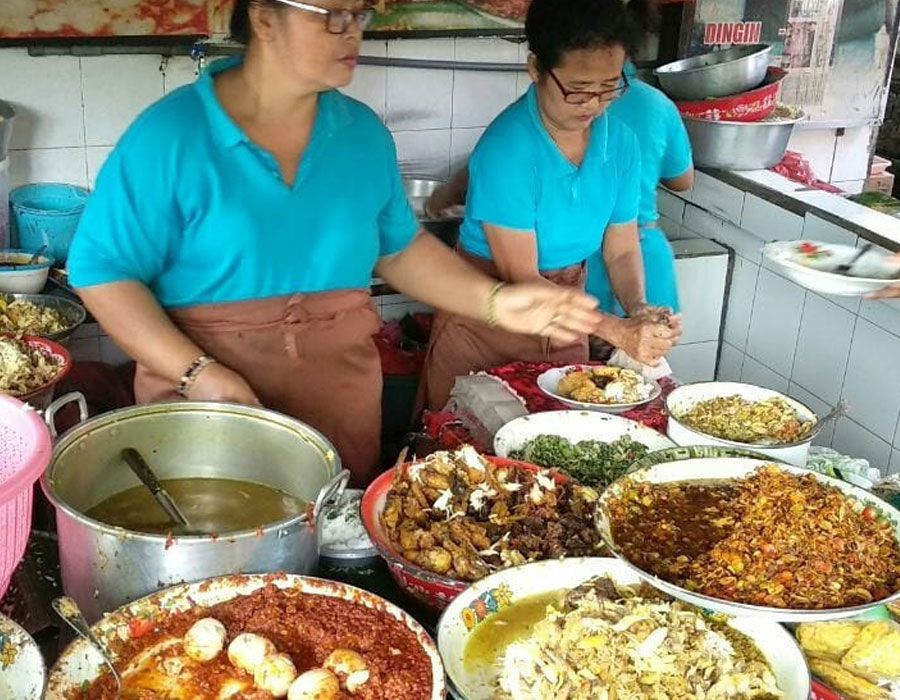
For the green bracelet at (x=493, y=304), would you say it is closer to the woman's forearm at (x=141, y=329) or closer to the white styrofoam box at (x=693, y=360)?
the woman's forearm at (x=141, y=329)

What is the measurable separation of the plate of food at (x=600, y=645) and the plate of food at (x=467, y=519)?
67mm

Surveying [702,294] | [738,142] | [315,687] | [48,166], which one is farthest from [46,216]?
[315,687]

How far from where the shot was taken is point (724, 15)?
4.90 m

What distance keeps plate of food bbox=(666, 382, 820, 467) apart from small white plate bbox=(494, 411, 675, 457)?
7cm

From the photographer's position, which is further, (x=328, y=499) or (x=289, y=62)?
(x=289, y=62)

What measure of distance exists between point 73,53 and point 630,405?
108 inches

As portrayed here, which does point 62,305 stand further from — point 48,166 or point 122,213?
point 122,213

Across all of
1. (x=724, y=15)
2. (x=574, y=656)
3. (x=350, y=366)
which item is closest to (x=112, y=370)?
(x=350, y=366)

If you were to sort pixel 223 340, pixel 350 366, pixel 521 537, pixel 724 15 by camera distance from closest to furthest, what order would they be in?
pixel 521 537
pixel 223 340
pixel 350 366
pixel 724 15

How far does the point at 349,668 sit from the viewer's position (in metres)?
1.28

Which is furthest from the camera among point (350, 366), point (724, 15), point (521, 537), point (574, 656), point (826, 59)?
point (826, 59)

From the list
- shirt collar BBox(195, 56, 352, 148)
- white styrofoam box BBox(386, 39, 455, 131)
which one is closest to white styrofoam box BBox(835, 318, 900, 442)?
white styrofoam box BBox(386, 39, 455, 131)

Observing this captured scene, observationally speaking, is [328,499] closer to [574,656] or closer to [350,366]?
[574,656]

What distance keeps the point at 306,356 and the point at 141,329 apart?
1.39ft
